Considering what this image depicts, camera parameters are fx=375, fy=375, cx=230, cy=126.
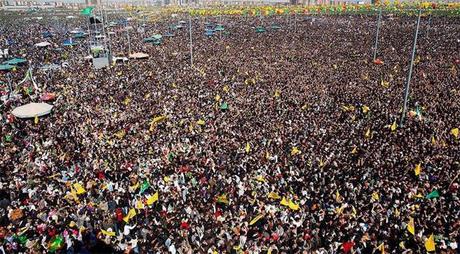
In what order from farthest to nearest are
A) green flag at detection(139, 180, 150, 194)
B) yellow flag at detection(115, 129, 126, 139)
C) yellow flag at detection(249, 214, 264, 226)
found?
1. yellow flag at detection(115, 129, 126, 139)
2. green flag at detection(139, 180, 150, 194)
3. yellow flag at detection(249, 214, 264, 226)

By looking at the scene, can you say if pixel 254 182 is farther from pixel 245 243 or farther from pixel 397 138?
pixel 397 138

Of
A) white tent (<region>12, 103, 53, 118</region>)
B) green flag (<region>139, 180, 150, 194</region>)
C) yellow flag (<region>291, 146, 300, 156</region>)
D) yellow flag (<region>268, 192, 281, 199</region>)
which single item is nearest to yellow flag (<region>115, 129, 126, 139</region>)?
white tent (<region>12, 103, 53, 118</region>)

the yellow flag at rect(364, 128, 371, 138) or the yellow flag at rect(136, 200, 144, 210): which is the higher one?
the yellow flag at rect(364, 128, 371, 138)

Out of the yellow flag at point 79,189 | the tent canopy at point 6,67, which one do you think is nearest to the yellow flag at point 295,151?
the yellow flag at point 79,189

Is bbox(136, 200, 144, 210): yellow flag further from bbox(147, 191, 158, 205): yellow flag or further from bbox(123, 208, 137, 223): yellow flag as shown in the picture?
bbox(123, 208, 137, 223): yellow flag

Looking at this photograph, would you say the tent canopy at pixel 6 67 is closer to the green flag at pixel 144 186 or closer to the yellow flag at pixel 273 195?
the green flag at pixel 144 186

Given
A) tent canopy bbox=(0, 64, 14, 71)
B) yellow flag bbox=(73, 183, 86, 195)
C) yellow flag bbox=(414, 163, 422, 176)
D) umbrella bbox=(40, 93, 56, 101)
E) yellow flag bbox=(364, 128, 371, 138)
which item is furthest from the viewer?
tent canopy bbox=(0, 64, 14, 71)

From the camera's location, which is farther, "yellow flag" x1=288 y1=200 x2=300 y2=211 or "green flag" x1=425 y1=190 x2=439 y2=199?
"green flag" x1=425 y1=190 x2=439 y2=199

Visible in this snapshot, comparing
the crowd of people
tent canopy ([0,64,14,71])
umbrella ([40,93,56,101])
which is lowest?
the crowd of people

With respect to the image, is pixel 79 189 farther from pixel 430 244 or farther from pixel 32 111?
pixel 430 244
